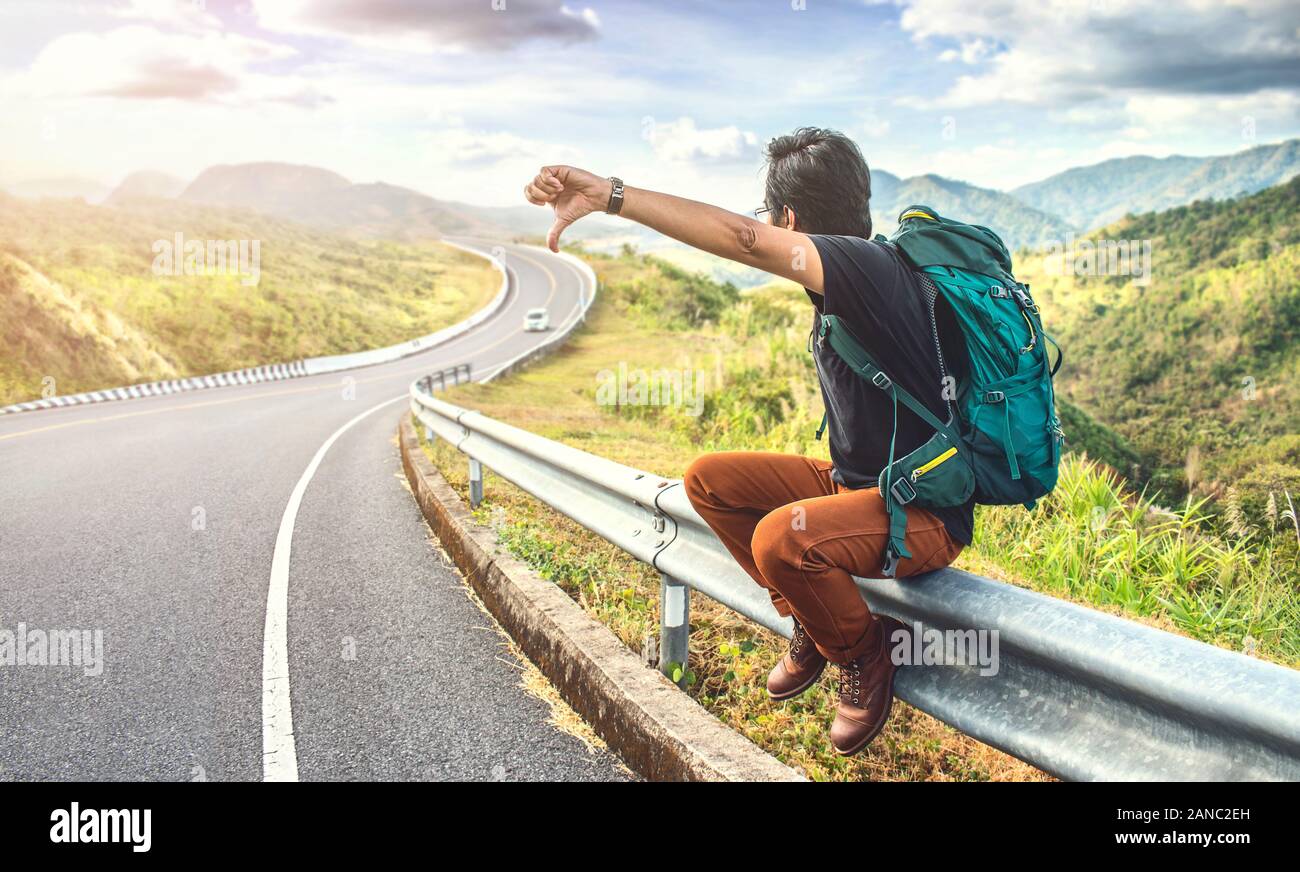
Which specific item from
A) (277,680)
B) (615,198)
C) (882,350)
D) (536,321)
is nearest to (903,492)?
(882,350)

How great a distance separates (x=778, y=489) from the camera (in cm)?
325

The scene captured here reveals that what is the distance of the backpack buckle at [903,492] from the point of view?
2557 mm

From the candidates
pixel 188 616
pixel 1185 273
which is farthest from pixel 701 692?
pixel 1185 273

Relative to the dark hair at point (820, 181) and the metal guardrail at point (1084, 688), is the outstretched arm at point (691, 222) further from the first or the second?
the metal guardrail at point (1084, 688)

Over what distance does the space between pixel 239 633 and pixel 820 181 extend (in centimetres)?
397

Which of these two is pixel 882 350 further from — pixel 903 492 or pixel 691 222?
pixel 691 222

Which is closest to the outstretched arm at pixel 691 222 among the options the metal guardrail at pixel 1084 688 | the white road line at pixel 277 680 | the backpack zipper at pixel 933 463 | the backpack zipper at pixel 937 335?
the backpack zipper at pixel 937 335

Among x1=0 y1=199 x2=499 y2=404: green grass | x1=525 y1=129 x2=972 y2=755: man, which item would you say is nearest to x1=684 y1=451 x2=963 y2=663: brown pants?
x1=525 y1=129 x2=972 y2=755: man

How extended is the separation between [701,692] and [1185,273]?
73.6 metres

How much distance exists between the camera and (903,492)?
2564 millimetres

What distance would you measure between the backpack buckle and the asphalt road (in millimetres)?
1477

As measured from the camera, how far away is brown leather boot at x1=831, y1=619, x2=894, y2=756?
110 inches

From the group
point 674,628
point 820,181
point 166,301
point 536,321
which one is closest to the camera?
point 820,181
